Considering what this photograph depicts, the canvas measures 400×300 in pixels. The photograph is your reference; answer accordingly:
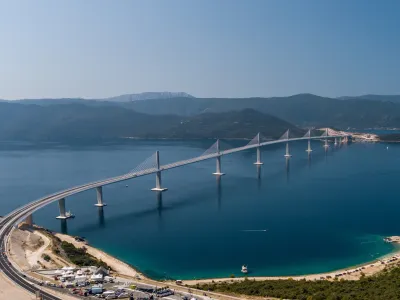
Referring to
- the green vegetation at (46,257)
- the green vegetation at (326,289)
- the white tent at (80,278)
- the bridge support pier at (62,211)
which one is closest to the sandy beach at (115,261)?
the green vegetation at (46,257)

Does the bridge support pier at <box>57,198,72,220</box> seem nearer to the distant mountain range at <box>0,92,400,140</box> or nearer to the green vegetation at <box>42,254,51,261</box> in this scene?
the green vegetation at <box>42,254,51,261</box>

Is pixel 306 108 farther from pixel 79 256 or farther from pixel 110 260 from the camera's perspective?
pixel 79 256

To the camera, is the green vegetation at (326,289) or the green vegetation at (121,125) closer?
the green vegetation at (326,289)

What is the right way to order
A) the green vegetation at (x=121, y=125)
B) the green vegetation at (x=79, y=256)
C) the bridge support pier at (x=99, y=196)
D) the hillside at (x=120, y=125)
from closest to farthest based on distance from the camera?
the green vegetation at (x=79, y=256) < the bridge support pier at (x=99, y=196) < the green vegetation at (x=121, y=125) < the hillside at (x=120, y=125)

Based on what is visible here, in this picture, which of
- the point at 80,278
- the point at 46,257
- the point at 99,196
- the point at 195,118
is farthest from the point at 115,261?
the point at 195,118

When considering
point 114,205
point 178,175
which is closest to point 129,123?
point 178,175

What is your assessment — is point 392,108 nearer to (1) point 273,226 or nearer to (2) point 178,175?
(2) point 178,175

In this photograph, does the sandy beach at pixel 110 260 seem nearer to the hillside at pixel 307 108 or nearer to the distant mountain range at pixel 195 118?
the distant mountain range at pixel 195 118
